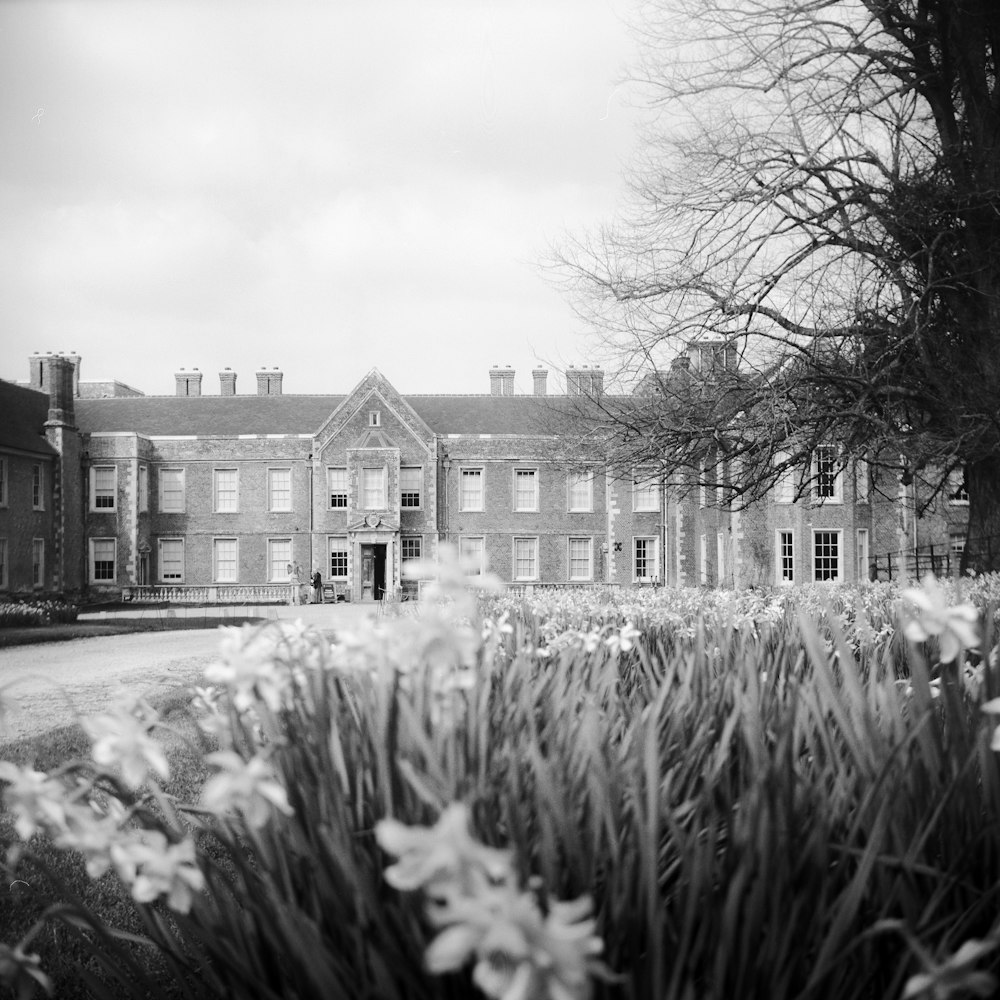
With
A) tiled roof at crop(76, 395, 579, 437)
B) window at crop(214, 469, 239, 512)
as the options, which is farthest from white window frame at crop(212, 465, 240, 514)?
tiled roof at crop(76, 395, 579, 437)

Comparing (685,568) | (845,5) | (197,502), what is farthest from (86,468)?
(845,5)

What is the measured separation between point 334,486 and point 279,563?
4.40 meters

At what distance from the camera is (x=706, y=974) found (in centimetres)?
157

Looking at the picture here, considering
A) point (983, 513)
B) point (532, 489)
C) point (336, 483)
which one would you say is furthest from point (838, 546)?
point (336, 483)

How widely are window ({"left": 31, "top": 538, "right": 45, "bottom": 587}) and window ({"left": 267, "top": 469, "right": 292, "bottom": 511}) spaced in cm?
958

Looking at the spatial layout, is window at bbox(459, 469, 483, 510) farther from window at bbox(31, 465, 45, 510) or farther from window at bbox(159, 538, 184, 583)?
window at bbox(31, 465, 45, 510)

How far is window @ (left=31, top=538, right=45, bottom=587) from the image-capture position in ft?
120

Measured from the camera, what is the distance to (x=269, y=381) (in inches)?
1832

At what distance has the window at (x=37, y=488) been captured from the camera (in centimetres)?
3728

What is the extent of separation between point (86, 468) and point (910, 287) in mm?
37439

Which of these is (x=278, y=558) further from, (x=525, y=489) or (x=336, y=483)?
(x=525, y=489)

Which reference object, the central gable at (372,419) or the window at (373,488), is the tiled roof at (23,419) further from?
the window at (373,488)

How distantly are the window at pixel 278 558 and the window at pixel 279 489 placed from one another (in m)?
1.58

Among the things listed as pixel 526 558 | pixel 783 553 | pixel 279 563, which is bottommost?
pixel 279 563
